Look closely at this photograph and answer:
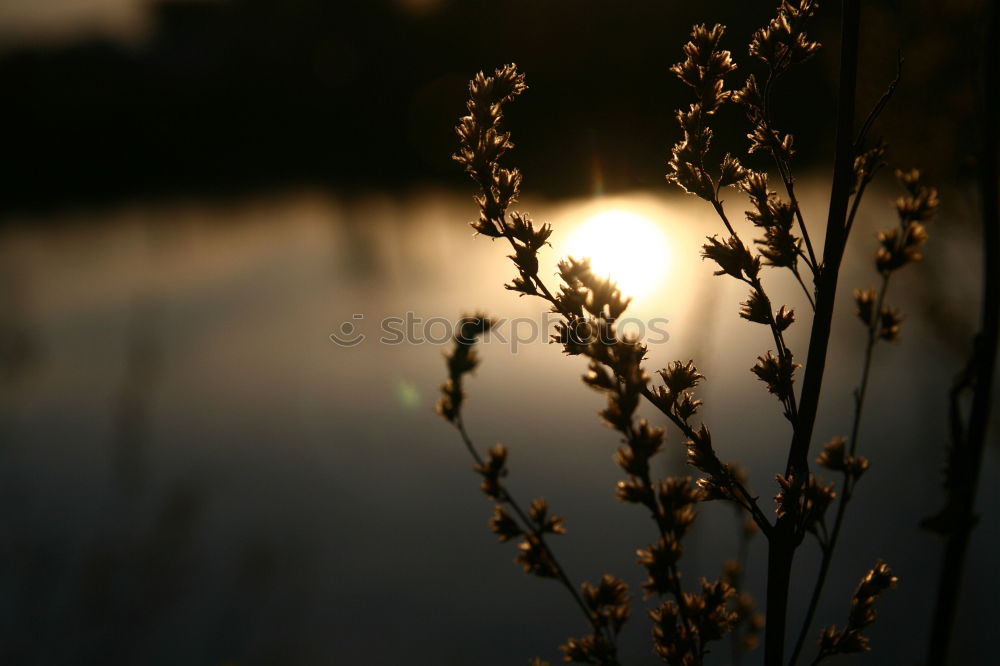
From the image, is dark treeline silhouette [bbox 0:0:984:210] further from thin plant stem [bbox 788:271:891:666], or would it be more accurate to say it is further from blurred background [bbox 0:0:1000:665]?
thin plant stem [bbox 788:271:891:666]

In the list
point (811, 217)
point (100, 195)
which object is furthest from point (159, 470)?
point (100, 195)

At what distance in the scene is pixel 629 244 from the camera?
477 inches

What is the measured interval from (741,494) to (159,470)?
8843mm

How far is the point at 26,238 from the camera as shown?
64.7 ft

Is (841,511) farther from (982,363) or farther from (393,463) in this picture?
(393,463)

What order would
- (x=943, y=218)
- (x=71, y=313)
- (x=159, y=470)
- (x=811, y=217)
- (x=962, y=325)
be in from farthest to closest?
(x=71, y=313), (x=811, y=217), (x=159, y=470), (x=962, y=325), (x=943, y=218)

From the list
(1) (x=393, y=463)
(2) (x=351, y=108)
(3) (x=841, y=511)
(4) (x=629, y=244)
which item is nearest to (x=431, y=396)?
(1) (x=393, y=463)

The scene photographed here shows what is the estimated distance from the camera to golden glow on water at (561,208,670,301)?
33.0ft

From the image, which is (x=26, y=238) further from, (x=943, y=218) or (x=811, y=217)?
(x=943, y=218)

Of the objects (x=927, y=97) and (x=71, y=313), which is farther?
(x=71, y=313)

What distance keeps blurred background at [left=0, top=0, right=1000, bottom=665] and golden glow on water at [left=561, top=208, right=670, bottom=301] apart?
0.10m

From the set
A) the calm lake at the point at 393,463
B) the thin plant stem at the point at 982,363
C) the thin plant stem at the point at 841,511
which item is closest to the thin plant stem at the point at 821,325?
the thin plant stem at the point at 841,511

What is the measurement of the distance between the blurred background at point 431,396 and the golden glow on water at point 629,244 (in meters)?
0.10

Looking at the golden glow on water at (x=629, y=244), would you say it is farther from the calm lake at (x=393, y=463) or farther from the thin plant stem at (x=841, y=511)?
the thin plant stem at (x=841, y=511)
